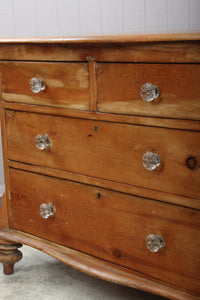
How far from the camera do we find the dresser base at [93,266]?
4.47 ft

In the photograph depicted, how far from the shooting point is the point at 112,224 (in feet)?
4.76

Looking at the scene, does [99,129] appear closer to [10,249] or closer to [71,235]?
[71,235]

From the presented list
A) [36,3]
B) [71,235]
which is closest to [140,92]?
[71,235]

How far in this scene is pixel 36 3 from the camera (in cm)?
236

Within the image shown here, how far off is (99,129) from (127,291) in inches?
27.4

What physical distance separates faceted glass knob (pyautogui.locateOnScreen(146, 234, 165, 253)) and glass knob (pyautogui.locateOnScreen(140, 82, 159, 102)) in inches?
16.0

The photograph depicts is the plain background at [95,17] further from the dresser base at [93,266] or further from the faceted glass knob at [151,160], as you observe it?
the dresser base at [93,266]

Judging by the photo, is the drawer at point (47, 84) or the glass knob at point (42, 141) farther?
the glass knob at point (42, 141)

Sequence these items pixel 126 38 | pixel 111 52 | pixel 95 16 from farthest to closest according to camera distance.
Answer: pixel 95 16 < pixel 111 52 < pixel 126 38

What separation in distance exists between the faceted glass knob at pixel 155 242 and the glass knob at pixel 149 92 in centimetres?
41

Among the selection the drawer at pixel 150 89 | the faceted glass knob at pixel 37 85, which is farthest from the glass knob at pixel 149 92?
the faceted glass knob at pixel 37 85

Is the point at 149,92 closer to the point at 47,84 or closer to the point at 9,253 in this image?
the point at 47,84

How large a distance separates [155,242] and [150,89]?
1.48ft

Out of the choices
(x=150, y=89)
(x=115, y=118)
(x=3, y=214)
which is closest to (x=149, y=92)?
(x=150, y=89)
